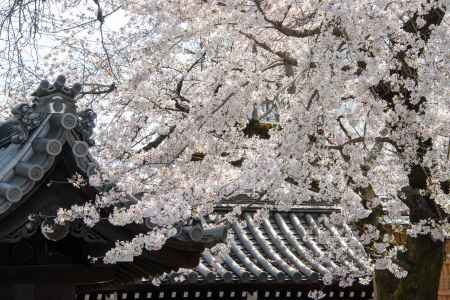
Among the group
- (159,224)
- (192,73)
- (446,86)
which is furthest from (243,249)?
(159,224)

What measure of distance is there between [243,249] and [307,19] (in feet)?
17.5

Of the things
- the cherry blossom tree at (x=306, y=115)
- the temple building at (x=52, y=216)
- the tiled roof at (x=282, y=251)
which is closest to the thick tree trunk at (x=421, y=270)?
the cherry blossom tree at (x=306, y=115)

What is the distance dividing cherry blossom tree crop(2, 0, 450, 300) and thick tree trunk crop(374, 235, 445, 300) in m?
0.01

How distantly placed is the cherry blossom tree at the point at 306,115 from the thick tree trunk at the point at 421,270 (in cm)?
1

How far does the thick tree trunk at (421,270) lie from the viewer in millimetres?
6949

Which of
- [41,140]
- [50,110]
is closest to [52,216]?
[41,140]

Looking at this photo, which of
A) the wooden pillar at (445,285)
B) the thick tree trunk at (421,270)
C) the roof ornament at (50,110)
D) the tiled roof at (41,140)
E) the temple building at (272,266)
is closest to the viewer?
the tiled roof at (41,140)

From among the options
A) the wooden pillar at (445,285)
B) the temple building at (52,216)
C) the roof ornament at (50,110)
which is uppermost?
the wooden pillar at (445,285)

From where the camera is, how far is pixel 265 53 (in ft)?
27.6

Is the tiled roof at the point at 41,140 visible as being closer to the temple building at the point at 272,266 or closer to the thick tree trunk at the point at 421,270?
the thick tree trunk at the point at 421,270

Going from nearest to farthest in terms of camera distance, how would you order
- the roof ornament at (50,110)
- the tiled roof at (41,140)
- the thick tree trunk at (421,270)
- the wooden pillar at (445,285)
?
the tiled roof at (41,140) → the roof ornament at (50,110) → the thick tree trunk at (421,270) → the wooden pillar at (445,285)

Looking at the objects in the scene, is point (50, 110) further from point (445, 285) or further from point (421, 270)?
point (445, 285)

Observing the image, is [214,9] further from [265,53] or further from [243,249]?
[243,249]

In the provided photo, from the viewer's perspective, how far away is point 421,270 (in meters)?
6.97
